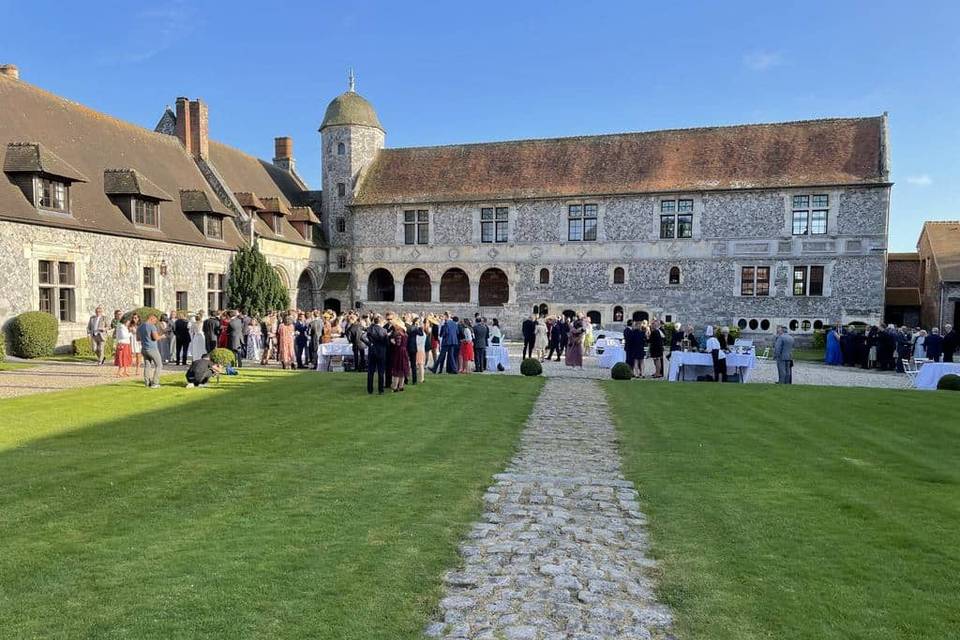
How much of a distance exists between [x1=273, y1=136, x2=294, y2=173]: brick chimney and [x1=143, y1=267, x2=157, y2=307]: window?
719 inches

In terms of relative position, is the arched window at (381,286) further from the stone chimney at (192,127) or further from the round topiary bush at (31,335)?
the round topiary bush at (31,335)

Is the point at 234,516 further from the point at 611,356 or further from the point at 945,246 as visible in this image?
the point at 945,246

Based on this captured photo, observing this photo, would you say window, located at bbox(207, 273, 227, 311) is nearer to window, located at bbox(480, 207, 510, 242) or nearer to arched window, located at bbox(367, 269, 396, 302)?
arched window, located at bbox(367, 269, 396, 302)

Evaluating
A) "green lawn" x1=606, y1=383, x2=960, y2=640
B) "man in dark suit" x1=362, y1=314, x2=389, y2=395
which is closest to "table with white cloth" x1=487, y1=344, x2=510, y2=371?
"man in dark suit" x1=362, y1=314, x2=389, y2=395

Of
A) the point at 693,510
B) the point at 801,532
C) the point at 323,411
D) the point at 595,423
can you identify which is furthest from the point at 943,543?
the point at 323,411

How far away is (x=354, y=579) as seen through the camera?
4.16 m

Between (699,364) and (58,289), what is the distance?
19440 mm

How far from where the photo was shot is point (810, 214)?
27703 mm

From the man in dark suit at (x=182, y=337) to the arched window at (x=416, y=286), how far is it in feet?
57.8

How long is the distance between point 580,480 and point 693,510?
1419mm

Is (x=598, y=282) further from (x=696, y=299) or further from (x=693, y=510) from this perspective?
(x=693, y=510)

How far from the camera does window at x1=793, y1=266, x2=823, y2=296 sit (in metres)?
28.0

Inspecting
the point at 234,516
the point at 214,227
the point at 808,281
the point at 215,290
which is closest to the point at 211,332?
the point at 215,290

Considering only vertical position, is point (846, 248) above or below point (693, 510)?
above
